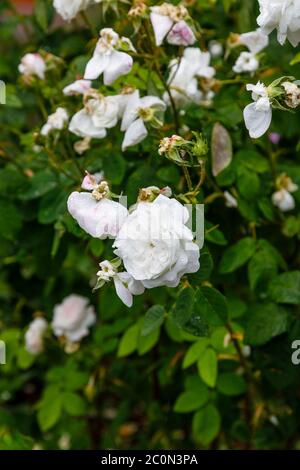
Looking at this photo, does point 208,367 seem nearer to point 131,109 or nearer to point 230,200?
point 230,200

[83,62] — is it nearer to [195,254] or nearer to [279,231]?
[279,231]

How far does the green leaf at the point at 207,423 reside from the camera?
59.4 inches

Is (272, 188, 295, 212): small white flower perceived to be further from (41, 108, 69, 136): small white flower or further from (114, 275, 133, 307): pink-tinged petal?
(114, 275, 133, 307): pink-tinged petal

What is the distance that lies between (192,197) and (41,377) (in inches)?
55.7

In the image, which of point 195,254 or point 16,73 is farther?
point 16,73

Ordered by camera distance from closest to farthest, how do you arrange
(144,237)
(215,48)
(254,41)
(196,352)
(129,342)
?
(144,237)
(254,41)
(196,352)
(129,342)
(215,48)

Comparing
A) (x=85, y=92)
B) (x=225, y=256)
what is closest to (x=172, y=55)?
(x=85, y=92)

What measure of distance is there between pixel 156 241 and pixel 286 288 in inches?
18.6

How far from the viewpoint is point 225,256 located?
1375 millimetres

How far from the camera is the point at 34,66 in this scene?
1.38 meters

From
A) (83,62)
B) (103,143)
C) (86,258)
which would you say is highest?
(83,62)

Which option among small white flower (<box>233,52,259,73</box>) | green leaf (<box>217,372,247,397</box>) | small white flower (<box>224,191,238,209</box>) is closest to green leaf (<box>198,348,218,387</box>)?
green leaf (<box>217,372,247,397</box>)

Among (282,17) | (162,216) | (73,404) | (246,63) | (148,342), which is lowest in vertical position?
(73,404)

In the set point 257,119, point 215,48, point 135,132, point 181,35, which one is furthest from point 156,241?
point 215,48
